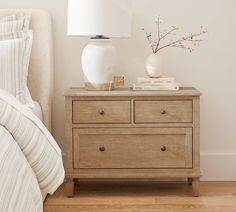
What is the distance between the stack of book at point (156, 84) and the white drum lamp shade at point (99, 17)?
12.4 inches

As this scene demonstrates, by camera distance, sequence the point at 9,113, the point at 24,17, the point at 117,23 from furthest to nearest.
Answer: the point at 24,17 → the point at 117,23 → the point at 9,113

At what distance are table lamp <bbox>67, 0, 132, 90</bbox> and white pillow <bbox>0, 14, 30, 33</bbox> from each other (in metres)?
0.37

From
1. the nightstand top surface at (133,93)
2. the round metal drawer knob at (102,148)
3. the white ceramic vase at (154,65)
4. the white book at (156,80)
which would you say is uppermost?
the white ceramic vase at (154,65)

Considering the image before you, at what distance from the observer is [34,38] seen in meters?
3.51

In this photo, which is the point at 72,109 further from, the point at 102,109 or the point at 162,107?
the point at 162,107

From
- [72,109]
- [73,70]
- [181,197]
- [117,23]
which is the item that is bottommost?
[181,197]

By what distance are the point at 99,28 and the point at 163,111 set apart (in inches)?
23.0

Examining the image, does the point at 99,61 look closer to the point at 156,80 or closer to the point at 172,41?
the point at 156,80

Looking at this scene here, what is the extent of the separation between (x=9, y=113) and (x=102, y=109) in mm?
924

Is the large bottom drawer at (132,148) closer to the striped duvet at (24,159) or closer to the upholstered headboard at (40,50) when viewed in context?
the upholstered headboard at (40,50)

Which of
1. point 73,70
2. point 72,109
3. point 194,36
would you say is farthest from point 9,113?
point 194,36

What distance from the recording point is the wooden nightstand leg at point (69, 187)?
3.29m

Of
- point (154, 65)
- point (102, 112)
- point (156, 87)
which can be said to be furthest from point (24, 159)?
point (154, 65)

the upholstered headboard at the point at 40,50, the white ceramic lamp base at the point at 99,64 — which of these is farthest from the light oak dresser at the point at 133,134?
the upholstered headboard at the point at 40,50
